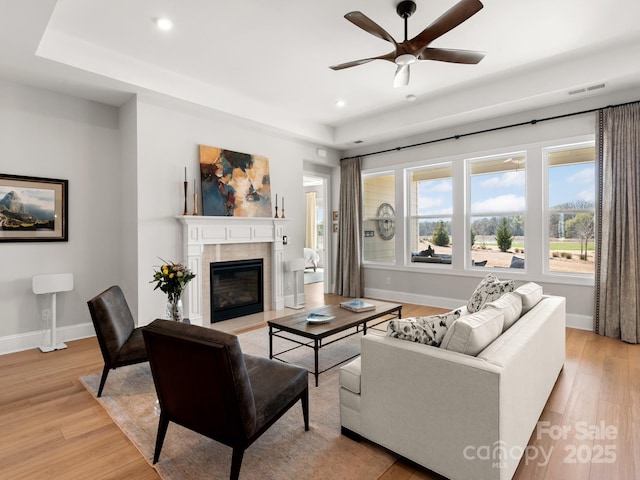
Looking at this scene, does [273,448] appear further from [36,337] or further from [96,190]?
[96,190]

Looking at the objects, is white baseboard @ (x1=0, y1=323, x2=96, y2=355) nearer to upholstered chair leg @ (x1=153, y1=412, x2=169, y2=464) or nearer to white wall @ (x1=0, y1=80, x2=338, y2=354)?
white wall @ (x1=0, y1=80, x2=338, y2=354)

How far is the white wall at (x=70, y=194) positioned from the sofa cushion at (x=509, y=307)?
4.28 m

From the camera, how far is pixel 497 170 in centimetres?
518

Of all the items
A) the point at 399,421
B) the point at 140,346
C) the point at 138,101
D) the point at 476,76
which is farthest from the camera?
the point at 476,76

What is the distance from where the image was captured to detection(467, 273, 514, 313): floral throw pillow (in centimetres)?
302

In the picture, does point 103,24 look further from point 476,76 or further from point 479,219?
point 479,219

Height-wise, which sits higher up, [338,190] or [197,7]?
[197,7]

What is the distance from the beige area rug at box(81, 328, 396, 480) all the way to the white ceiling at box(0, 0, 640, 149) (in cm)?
302

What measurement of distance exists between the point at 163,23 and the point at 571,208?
517cm

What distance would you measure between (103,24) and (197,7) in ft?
3.03

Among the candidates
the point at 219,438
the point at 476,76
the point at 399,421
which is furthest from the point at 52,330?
the point at 476,76

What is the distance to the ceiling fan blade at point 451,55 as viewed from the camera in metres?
2.87

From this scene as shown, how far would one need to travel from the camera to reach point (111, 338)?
2633 mm

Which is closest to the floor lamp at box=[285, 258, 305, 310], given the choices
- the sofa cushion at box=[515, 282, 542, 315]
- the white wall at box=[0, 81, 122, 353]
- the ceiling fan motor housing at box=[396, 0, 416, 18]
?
the white wall at box=[0, 81, 122, 353]
